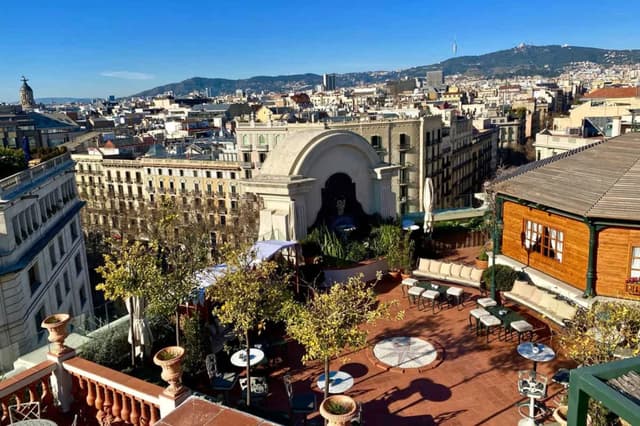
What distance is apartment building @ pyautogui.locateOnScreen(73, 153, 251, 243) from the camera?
66.6m

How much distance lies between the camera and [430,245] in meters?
25.6

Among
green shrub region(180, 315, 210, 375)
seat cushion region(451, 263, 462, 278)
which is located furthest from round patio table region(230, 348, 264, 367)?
seat cushion region(451, 263, 462, 278)

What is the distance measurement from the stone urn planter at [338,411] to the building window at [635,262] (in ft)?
43.5

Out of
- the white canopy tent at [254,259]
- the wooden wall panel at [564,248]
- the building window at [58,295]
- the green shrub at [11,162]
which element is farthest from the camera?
the green shrub at [11,162]

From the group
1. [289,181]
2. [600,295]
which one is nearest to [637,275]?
[600,295]

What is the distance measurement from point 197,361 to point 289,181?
31.6 ft

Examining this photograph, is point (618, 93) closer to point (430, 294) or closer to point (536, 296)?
point (536, 296)

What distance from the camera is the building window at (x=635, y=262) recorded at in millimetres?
16812

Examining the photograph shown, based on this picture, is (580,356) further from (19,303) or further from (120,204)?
(120,204)

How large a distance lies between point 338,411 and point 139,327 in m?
6.73

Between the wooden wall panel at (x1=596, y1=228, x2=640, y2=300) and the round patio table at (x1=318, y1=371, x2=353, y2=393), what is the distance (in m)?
10.1

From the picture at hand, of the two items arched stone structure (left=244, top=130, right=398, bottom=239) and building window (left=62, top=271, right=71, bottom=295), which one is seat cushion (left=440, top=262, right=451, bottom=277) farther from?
building window (left=62, top=271, right=71, bottom=295)

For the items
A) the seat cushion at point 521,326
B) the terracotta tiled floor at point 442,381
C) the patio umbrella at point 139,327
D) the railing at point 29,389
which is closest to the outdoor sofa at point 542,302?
the terracotta tiled floor at point 442,381

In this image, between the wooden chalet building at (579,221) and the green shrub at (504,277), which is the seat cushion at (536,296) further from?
the wooden chalet building at (579,221)
